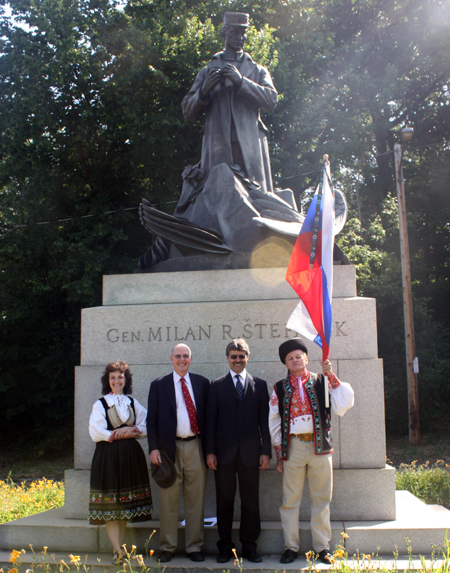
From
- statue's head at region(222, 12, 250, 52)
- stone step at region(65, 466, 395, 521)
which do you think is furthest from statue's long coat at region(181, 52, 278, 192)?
stone step at region(65, 466, 395, 521)

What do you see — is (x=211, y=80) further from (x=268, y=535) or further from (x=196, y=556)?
(x=196, y=556)

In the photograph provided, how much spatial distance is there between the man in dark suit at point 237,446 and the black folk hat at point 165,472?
0.94ft

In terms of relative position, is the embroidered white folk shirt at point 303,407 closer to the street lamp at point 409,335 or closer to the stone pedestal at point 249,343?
the stone pedestal at point 249,343

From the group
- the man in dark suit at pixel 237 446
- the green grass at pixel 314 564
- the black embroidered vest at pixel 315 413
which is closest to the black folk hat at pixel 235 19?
the man in dark suit at pixel 237 446

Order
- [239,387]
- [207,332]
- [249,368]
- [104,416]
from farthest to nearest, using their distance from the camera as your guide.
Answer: [207,332] → [249,368] → [239,387] → [104,416]

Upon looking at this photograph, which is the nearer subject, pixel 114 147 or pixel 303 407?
pixel 303 407

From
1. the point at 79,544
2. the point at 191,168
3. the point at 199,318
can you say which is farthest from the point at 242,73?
the point at 79,544

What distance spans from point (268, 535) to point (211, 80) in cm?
481

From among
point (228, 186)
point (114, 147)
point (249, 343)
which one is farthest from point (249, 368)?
point (114, 147)

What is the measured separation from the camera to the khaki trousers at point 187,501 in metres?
4.66

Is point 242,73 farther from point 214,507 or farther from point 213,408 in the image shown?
point 214,507

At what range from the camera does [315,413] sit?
4.56 meters

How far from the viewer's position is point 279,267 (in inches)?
238

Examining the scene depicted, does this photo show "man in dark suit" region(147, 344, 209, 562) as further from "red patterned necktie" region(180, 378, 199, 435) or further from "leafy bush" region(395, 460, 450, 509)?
"leafy bush" region(395, 460, 450, 509)
